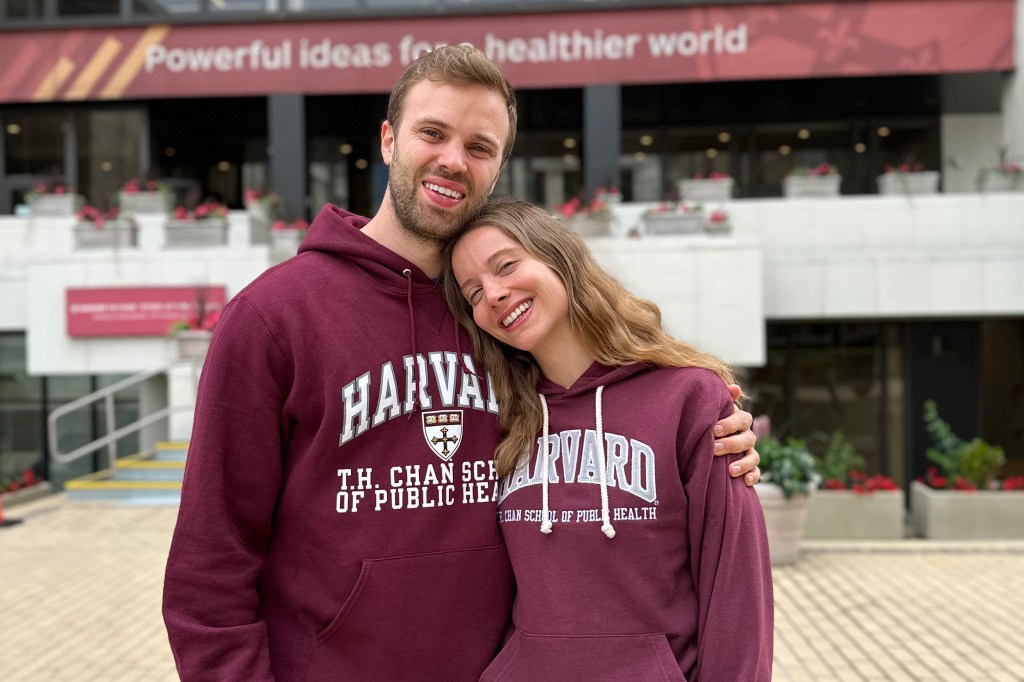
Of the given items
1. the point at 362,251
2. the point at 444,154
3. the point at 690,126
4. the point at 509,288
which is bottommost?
the point at 509,288

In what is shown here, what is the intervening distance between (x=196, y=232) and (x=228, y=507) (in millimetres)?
13522

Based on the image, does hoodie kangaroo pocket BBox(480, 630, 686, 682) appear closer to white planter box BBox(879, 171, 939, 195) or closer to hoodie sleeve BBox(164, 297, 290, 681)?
hoodie sleeve BBox(164, 297, 290, 681)

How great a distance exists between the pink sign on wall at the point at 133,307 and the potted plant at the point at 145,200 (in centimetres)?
211

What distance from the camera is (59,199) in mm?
16016

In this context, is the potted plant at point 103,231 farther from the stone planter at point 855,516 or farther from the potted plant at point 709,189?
the stone planter at point 855,516

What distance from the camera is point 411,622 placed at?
2.21 meters

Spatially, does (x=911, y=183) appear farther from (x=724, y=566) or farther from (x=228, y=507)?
(x=228, y=507)

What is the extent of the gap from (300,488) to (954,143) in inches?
770

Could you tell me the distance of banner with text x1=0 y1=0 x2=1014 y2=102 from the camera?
16.2 metres

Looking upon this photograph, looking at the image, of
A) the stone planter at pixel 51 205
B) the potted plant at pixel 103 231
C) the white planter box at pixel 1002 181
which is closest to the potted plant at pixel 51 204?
the stone planter at pixel 51 205

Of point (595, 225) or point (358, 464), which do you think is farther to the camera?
point (595, 225)

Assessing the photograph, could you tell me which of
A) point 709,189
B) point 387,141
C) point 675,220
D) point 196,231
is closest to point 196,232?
point 196,231

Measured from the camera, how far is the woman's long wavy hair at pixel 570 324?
2.36m

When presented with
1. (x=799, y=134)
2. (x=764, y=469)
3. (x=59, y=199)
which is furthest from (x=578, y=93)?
(x=764, y=469)
